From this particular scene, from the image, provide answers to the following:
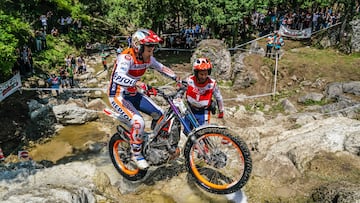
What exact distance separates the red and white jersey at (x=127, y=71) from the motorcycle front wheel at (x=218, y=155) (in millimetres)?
1508

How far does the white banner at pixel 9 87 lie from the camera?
14634 mm

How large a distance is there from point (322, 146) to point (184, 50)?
20778 millimetres

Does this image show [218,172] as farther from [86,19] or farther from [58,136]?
[86,19]

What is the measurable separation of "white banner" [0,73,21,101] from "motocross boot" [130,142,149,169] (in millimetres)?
10533

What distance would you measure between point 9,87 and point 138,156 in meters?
11.6

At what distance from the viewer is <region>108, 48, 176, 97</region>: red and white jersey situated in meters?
6.13

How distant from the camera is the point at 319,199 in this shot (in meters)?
5.54

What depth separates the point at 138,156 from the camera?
21.6ft

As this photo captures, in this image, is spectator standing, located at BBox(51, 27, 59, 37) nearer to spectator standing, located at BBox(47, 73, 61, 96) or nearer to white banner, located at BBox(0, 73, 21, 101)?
spectator standing, located at BBox(47, 73, 61, 96)

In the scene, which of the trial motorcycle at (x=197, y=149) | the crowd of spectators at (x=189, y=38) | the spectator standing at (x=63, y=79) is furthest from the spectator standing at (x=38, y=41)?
the trial motorcycle at (x=197, y=149)

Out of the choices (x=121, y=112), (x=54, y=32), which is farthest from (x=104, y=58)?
(x=121, y=112)

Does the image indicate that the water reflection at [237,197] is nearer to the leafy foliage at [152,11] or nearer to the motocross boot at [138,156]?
the motocross boot at [138,156]

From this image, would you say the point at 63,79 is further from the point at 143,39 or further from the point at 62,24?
the point at 143,39

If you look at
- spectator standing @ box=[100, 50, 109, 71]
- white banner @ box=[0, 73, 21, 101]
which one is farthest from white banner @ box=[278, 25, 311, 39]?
white banner @ box=[0, 73, 21, 101]
